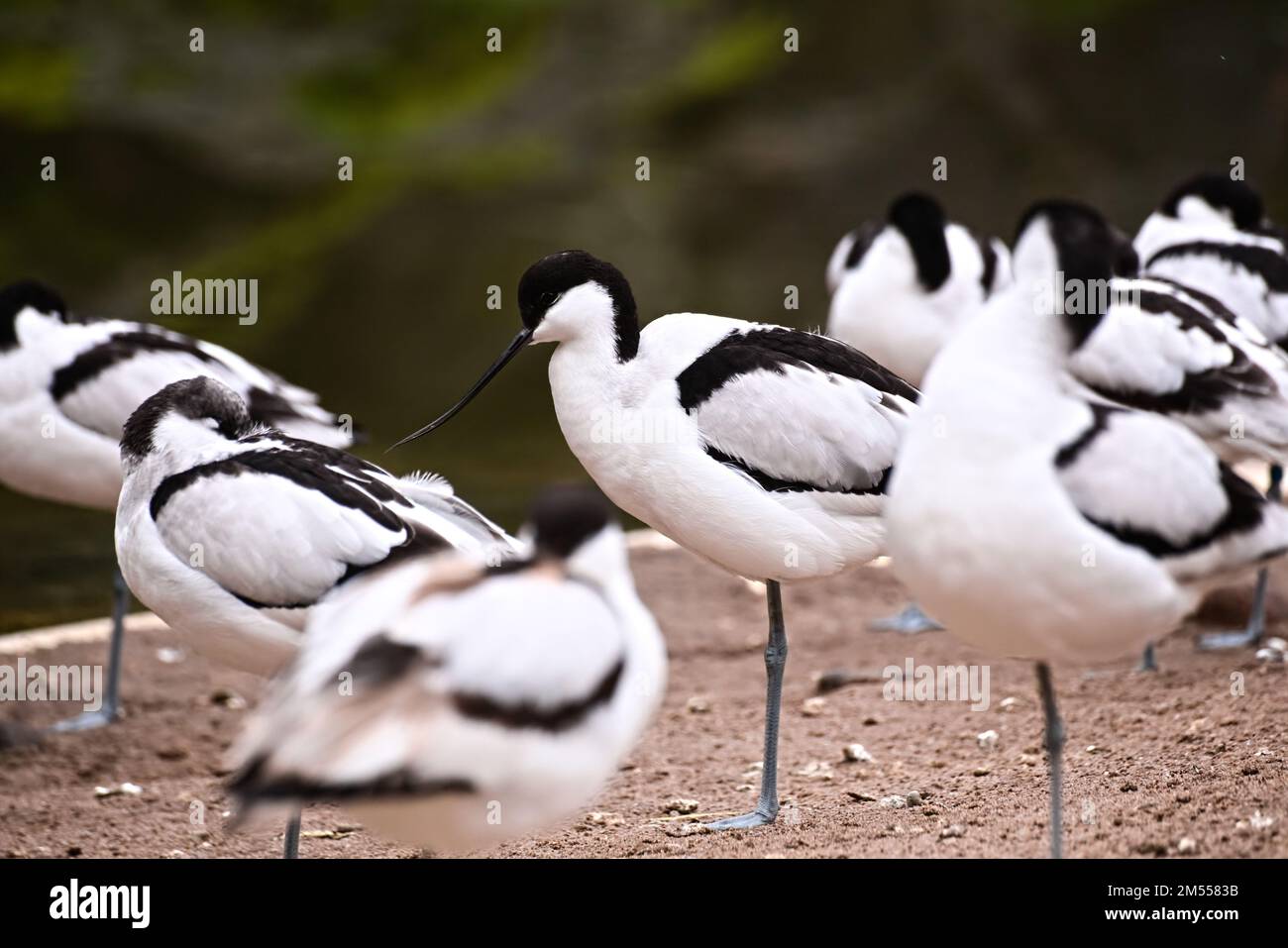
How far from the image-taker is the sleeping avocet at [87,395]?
7.39m

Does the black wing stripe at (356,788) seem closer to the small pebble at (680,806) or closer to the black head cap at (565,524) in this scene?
the black head cap at (565,524)

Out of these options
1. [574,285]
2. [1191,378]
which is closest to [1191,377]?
[1191,378]

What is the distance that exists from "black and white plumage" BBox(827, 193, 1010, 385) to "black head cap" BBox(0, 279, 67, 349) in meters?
4.13

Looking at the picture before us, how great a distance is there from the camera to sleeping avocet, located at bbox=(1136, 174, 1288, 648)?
24.3ft

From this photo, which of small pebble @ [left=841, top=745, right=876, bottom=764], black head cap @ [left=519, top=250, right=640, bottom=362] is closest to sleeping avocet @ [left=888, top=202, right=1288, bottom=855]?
black head cap @ [left=519, top=250, right=640, bottom=362]

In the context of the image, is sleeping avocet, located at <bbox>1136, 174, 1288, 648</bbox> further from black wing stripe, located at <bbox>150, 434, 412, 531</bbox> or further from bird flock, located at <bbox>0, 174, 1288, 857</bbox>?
black wing stripe, located at <bbox>150, 434, 412, 531</bbox>

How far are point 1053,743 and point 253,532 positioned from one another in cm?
229

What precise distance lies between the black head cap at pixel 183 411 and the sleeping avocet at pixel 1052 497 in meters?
2.38

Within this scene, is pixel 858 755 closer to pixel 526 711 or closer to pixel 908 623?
pixel 908 623

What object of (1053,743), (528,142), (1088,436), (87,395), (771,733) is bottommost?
(771,733)

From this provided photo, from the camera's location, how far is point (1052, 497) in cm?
365

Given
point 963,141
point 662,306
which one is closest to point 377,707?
point 662,306
